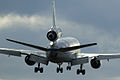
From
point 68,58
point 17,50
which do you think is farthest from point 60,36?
point 17,50

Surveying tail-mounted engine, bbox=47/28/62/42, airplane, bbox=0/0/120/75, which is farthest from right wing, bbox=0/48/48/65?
tail-mounted engine, bbox=47/28/62/42

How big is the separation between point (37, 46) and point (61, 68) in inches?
474

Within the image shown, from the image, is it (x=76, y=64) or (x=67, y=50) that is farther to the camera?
(x=76, y=64)

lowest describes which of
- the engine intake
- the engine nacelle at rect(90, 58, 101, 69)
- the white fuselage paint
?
the engine nacelle at rect(90, 58, 101, 69)

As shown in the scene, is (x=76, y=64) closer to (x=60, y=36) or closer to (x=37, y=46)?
(x=60, y=36)

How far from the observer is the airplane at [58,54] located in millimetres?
84375

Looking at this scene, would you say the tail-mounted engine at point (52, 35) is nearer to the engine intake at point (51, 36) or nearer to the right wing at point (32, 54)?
the engine intake at point (51, 36)

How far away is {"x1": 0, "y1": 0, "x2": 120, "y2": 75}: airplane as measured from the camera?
84.4 meters

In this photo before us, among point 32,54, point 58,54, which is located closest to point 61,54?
point 58,54

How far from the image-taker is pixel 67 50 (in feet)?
278

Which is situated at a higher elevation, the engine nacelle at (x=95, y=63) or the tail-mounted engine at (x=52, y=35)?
the tail-mounted engine at (x=52, y=35)

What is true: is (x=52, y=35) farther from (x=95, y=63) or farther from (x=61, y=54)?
(x=95, y=63)

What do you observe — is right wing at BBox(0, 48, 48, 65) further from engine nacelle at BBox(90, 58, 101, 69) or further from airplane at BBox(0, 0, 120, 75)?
engine nacelle at BBox(90, 58, 101, 69)

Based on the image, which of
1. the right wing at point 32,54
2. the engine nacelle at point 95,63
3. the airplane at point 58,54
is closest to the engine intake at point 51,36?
the airplane at point 58,54
